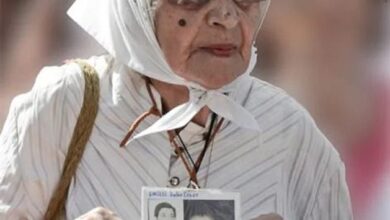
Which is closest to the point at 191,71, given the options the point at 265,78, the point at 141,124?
the point at 141,124

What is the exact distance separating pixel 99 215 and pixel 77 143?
13cm

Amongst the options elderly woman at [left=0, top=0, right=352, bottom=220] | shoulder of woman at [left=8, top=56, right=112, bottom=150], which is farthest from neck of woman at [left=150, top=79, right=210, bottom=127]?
shoulder of woman at [left=8, top=56, right=112, bottom=150]

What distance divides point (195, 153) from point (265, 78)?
0.39 metres

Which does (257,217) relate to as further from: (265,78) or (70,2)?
(70,2)

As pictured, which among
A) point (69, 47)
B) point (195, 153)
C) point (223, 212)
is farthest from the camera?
point (69, 47)

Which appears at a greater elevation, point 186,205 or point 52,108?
point 52,108

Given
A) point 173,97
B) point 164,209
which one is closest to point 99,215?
point 164,209

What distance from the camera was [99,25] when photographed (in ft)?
4.81

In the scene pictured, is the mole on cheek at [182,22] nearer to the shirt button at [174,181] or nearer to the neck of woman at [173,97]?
the neck of woman at [173,97]

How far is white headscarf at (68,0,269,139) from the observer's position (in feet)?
4.59

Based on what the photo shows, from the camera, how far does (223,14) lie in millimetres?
1360

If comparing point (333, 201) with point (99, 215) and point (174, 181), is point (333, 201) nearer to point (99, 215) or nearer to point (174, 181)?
point (174, 181)

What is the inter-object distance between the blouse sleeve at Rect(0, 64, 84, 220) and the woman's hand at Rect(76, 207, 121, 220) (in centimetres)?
9

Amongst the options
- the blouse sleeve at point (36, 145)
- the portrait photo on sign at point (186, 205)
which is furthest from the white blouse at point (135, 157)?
the portrait photo on sign at point (186, 205)
